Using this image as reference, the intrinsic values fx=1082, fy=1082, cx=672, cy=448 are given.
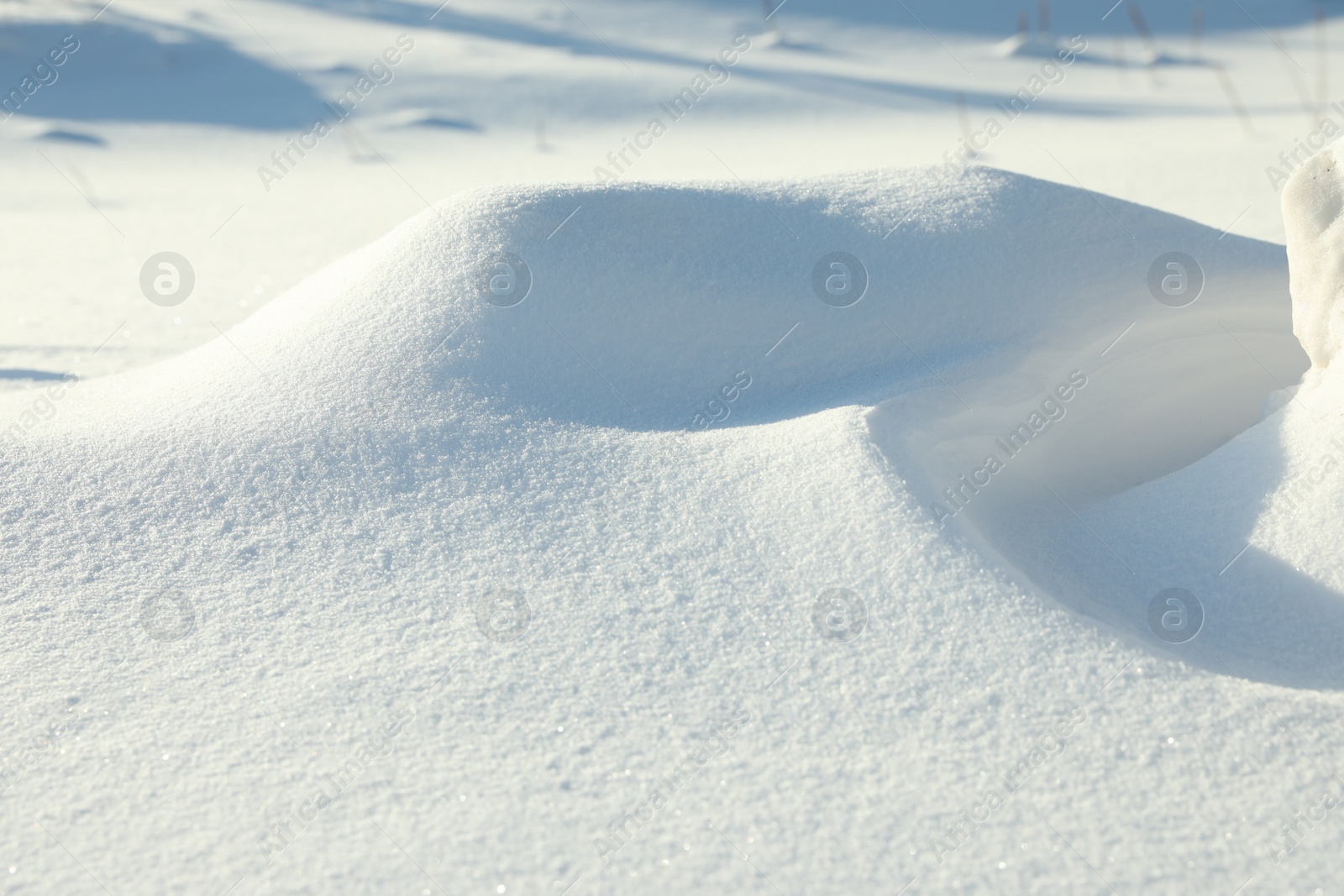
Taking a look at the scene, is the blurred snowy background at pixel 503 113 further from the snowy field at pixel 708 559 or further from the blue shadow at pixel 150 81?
the snowy field at pixel 708 559

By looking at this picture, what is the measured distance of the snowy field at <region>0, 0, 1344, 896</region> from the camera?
1663mm

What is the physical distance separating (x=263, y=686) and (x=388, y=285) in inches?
50.4

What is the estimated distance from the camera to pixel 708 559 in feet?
7.10

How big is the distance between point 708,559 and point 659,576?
0.11 metres

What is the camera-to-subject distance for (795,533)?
7.23ft

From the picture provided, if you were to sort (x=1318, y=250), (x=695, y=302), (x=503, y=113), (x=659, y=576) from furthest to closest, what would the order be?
(x=503, y=113)
(x=695, y=302)
(x=1318, y=250)
(x=659, y=576)

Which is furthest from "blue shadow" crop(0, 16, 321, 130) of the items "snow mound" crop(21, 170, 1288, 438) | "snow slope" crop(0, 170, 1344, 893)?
"snow slope" crop(0, 170, 1344, 893)

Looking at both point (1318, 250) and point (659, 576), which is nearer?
point (659, 576)

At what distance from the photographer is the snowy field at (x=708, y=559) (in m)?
1.66

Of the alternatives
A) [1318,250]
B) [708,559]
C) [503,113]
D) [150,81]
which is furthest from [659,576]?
[150,81]

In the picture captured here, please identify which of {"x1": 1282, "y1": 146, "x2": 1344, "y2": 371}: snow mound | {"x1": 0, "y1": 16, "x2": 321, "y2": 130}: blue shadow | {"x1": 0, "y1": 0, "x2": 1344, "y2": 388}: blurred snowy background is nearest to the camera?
{"x1": 1282, "y1": 146, "x2": 1344, "y2": 371}: snow mound

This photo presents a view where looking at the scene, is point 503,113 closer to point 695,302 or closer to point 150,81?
point 150,81

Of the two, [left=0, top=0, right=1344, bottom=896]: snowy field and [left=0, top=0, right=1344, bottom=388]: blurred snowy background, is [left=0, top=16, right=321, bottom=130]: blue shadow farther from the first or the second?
[left=0, top=0, right=1344, bottom=896]: snowy field

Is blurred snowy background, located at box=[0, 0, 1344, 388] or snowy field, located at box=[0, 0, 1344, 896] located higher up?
blurred snowy background, located at box=[0, 0, 1344, 388]
